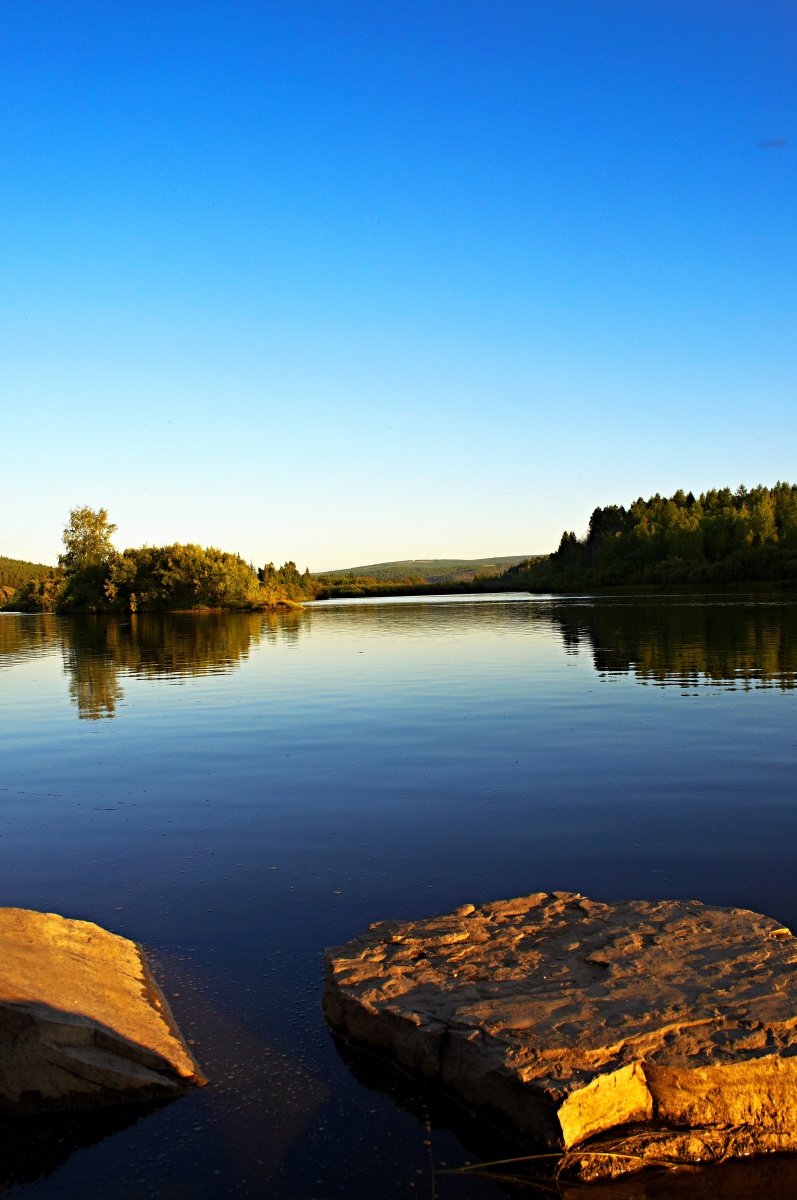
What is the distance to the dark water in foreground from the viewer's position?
5.03 metres

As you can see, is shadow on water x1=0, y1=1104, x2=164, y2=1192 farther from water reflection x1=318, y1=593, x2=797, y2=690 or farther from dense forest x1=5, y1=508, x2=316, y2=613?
dense forest x1=5, y1=508, x2=316, y2=613

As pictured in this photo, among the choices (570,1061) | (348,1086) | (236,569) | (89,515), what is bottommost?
(348,1086)

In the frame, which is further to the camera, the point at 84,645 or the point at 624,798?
the point at 84,645

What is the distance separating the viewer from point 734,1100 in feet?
16.4

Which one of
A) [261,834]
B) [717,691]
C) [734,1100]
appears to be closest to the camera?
[734,1100]

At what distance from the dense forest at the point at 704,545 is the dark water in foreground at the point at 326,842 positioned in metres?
114

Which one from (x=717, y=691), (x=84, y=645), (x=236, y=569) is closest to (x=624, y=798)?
(x=717, y=691)

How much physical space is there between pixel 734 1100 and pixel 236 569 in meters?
106

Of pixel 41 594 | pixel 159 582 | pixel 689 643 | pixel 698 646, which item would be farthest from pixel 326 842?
pixel 41 594

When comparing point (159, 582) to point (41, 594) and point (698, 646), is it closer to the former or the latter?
point (41, 594)

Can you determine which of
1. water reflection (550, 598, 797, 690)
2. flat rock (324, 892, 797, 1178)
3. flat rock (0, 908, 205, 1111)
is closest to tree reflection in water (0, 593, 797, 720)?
water reflection (550, 598, 797, 690)

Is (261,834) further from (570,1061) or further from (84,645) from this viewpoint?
(84,645)

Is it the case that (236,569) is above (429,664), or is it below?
above

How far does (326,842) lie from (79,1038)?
202 inches
